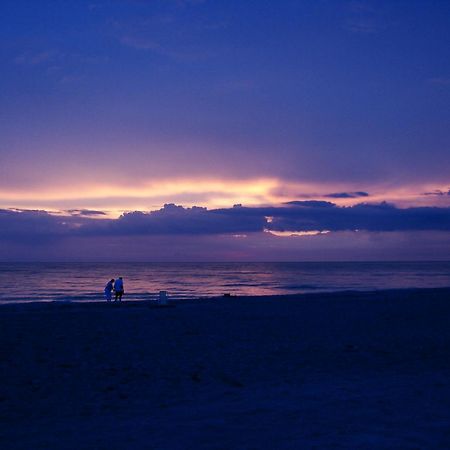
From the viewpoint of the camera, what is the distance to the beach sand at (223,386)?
555 cm

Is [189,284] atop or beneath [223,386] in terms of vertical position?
beneath

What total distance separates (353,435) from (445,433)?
3.11 feet

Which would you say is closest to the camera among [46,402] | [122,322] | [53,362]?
[46,402]

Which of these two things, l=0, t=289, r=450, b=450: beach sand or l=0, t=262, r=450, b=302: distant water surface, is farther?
l=0, t=262, r=450, b=302: distant water surface

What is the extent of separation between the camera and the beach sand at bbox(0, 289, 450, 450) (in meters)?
5.55

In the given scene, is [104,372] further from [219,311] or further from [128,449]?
[219,311]

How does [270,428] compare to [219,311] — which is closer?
[270,428]

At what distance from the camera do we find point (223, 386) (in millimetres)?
8219

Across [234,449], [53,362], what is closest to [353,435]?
[234,449]

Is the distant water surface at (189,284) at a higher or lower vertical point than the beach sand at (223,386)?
lower

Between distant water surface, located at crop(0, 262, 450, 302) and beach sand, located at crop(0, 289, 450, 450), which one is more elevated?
beach sand, located at crop(0, 289, 450, 450)

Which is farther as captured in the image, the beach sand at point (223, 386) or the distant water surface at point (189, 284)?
the distant water surface at point (189, 284)

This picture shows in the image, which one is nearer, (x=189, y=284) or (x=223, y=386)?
(x=223, y=386)

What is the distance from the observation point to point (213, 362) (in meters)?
10.1
